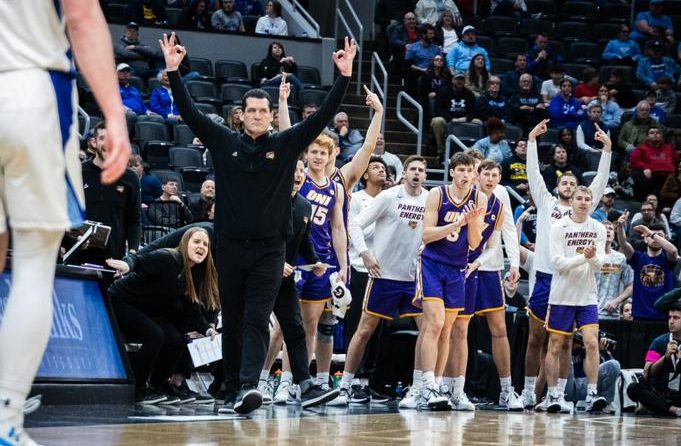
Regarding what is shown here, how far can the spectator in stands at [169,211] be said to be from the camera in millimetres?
12453

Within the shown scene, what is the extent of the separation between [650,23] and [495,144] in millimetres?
6944

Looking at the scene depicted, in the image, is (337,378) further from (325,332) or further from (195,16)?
(195,16)

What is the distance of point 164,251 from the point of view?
841 centimetres

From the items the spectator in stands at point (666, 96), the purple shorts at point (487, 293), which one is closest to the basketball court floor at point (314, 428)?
the purple shorts at point (487, 293)

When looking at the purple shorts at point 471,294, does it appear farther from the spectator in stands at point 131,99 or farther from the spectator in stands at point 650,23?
the spectator in stands at point 650,23

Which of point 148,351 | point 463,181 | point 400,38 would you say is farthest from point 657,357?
point 400,38

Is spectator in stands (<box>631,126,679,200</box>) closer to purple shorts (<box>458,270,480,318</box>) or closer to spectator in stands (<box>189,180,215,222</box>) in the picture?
spectator in stands (<box>189,180,215,222</box>)

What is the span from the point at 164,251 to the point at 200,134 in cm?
127

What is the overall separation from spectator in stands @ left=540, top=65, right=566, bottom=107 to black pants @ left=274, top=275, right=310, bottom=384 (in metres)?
12.1

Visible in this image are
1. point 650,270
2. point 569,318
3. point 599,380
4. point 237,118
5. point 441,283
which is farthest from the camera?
point 650,270

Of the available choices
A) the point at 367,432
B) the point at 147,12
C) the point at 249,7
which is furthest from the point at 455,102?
the point at 367,432

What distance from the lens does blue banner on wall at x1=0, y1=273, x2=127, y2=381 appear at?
7051 millimetres

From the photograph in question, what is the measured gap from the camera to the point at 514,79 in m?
19.5

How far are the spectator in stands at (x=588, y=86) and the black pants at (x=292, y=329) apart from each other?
12.5 metres
